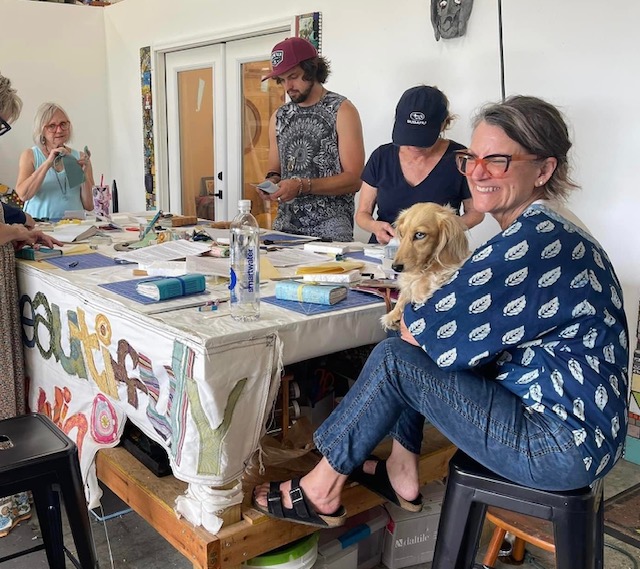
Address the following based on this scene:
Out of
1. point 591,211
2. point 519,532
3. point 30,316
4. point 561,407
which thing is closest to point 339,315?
point 561,407

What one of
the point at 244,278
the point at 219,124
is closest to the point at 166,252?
the point at 244,278

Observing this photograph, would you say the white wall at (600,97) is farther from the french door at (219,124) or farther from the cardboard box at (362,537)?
the french door at (219,124)

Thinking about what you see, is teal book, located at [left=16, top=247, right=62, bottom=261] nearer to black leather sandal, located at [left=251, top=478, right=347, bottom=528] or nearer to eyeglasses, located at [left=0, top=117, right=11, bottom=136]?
eyeglasses, located at [left=0, top=117, right=11, bottom=136]

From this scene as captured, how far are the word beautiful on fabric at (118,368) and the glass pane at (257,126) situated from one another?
2731mm

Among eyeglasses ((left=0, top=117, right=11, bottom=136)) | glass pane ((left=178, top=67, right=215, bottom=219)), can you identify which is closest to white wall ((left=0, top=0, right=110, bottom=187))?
glass pane ((left=178, top=67, right=215, bottom=219))

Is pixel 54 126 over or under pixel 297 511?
over

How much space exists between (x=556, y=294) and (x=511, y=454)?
328 millimetres

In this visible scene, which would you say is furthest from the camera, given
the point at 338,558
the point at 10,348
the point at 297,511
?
the point at 10,348

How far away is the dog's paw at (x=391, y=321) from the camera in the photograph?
1.59 metres

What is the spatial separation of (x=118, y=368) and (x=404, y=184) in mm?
1416

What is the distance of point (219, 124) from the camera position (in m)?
5.13

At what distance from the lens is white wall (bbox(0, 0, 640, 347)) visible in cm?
265

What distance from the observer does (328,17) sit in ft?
12.8

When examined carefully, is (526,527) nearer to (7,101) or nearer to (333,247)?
(333,247)
